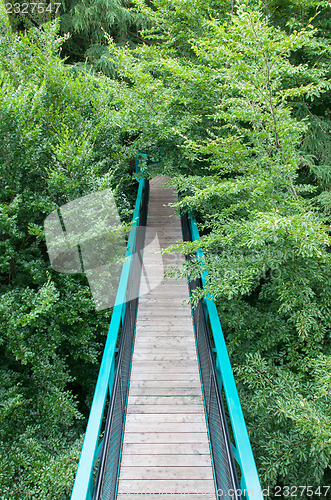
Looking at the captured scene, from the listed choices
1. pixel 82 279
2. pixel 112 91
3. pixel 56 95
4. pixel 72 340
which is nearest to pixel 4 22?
pixel 56 95

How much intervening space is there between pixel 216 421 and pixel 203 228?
9.50 ft

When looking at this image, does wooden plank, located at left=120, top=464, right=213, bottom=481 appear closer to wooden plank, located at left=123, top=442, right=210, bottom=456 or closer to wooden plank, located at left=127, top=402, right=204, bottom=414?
wooden plank, located at left=123, top=442, right=210, bottom=456

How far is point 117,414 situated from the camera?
336 cm

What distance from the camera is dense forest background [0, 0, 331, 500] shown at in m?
3.42

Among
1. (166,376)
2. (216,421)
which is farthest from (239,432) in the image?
(166,376)

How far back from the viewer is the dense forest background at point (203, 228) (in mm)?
3424

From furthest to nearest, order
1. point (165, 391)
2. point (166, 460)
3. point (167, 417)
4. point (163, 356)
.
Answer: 1. point (163, 356)
2. point (165, 391)
3. point (167, 417)
4. point (166, 460)

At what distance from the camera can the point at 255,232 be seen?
3260mm

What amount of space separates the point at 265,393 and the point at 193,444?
3.39 feet

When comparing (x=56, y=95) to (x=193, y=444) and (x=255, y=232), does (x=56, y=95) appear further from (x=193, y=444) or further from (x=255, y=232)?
(x=193, y=444)

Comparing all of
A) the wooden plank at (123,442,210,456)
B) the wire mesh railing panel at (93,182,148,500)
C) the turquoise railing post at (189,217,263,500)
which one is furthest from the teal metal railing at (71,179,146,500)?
the turquoise railing post at (189,217,263,500)

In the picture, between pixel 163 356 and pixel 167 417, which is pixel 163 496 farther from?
pixel 163 356

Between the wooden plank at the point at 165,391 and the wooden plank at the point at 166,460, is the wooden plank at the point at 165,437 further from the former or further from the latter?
the wooden plank at the point at 165,391

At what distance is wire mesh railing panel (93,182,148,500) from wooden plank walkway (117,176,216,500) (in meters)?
0.14
